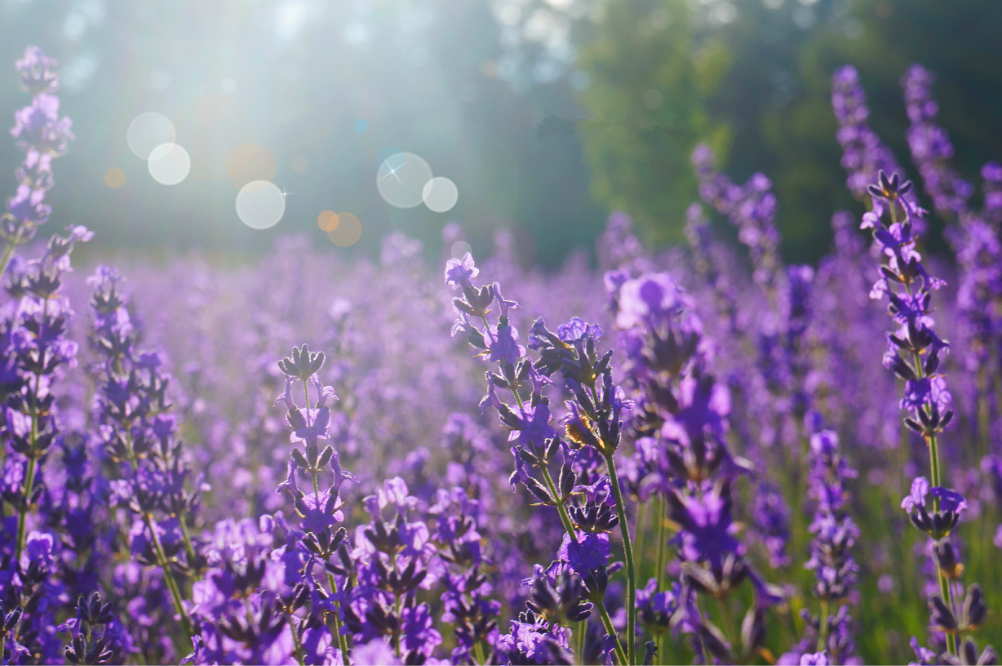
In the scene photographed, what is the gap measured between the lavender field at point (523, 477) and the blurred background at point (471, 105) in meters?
12.7

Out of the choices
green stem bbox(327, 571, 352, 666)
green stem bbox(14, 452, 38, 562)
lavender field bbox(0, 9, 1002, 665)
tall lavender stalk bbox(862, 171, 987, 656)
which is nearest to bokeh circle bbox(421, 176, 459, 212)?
lavender field bbox(0, 9, 1002, 665)

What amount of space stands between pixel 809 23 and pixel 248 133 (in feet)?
68.3

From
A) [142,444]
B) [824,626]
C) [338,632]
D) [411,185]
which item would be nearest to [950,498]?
A: [824,626]

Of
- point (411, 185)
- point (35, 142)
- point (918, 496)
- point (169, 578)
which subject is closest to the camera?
point (918, 496)

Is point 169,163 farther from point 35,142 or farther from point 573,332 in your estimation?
point 573,332

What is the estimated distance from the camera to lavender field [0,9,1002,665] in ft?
2.77

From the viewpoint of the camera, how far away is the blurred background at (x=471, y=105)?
16.4m

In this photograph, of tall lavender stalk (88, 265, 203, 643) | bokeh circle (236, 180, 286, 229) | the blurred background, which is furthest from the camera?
bokeh circle (236, 180, 286, 229)

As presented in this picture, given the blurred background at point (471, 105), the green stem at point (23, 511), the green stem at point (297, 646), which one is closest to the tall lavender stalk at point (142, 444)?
the green stem at point (23, 511)

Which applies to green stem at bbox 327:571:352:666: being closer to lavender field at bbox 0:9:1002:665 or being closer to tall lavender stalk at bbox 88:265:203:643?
lavender field at bbox 0:9:1002:665

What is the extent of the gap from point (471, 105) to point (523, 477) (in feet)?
72.8

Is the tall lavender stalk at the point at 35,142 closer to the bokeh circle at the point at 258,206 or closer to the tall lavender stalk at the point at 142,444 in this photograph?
the tall lavender stalk at the point at 142,444

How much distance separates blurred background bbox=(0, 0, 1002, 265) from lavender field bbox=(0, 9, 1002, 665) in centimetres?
1269

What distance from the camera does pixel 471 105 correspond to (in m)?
21.8
